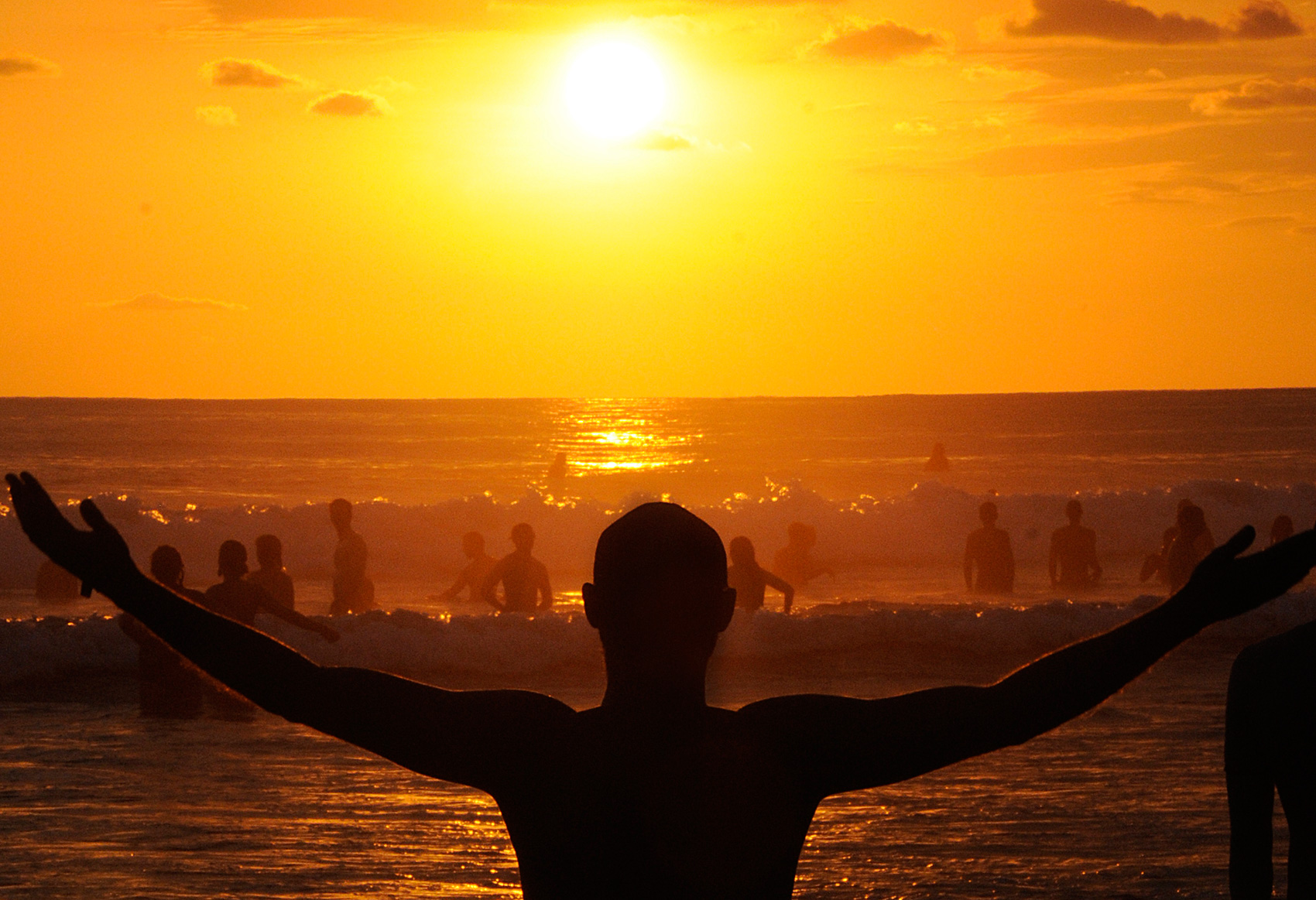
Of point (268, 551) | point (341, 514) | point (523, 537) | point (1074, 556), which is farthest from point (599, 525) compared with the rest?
point (268, 551)

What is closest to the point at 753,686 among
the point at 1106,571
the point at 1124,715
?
the point at 1124,715

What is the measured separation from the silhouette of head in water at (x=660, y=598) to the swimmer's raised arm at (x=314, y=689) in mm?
158

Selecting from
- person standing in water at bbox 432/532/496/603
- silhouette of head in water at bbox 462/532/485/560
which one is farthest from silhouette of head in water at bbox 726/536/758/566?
silhouette of head in water at bbox 462/532/485/560

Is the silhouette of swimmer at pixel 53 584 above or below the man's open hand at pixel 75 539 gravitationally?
above

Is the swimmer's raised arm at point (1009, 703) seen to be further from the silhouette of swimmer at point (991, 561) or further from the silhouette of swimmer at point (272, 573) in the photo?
the silhouette of swimmer at point (991, 561)

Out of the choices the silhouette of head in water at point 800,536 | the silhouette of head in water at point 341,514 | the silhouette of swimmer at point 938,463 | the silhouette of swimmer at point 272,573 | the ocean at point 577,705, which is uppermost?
the silhouette of swimmer at point 938,463

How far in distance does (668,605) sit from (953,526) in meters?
31.7

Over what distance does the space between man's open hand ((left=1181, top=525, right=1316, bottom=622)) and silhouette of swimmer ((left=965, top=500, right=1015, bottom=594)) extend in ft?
63.4

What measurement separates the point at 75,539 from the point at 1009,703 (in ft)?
4.64

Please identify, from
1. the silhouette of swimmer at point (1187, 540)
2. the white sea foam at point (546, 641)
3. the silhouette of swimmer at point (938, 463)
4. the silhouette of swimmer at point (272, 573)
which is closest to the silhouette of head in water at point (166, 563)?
the silhouette of swimmer at point (272, 573)

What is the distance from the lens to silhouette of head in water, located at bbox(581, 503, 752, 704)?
7.44ft

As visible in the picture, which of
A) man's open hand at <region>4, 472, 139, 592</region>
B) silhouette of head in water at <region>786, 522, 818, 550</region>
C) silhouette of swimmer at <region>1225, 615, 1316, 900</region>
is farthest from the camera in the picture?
silhouette of head in water at <region>786, 522, 818, 550</region>

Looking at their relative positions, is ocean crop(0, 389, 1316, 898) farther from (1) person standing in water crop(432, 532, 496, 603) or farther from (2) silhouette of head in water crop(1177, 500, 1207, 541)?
(2) silhouette of head in water crop(1177, 500, 1207, 541)

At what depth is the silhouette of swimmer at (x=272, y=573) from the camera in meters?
12.9
